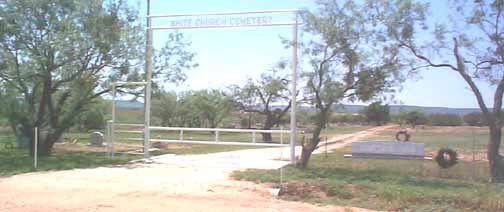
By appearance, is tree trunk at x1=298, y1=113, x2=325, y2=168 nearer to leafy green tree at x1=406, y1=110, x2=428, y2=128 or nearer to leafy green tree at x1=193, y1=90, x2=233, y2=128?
leafy green tree at x1=193, y1=90, x2=233, y2=128

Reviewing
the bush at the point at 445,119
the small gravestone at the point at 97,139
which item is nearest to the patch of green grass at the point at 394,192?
the small gravestone at the point at 97,139

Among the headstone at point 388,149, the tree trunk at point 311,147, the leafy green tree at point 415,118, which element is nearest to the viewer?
the tree trunk at point 311,147

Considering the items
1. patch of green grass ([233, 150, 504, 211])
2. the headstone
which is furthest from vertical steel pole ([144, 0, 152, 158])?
the headstone

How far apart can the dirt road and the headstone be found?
9.51 m

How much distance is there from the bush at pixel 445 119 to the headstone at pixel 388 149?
133ft

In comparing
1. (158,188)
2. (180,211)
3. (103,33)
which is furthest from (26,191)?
(103,33)

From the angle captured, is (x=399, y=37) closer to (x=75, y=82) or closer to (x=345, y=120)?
(x=75, y=82)

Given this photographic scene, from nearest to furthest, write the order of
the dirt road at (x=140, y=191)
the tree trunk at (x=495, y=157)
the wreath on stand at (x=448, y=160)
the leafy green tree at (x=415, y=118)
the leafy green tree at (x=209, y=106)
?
the dirt road at (x=140, y=191) → the tree trunk at (x=495, y=157) → the wreath on stand at (x=448, y=160) → the leafy green tree at (x=209, y=106) → the leafy green tree at (x=415, y=118)

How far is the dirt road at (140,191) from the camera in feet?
31.2

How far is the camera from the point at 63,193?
35.5 ft

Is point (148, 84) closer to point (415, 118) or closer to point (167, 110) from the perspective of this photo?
point (167, 110)

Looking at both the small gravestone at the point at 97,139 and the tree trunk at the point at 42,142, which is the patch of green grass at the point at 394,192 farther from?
the small gravestone at the point at 97,139

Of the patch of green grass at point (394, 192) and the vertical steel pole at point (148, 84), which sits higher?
the vertical steel pole at point (148, 84)

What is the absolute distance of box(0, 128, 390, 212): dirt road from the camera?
9.50 m
